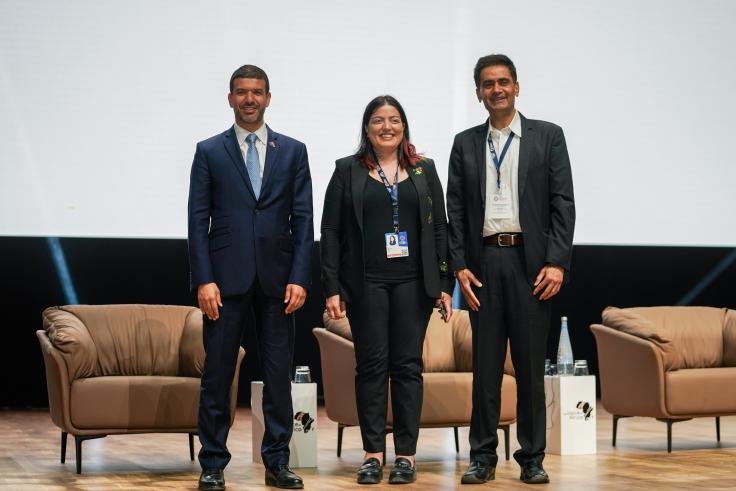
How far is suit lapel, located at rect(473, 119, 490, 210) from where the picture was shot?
4.08 meters

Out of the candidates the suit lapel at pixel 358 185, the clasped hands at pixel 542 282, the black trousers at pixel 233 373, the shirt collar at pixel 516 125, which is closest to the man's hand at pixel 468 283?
the clasped hands at pixel 542 282

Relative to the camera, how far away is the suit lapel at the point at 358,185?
162 inches

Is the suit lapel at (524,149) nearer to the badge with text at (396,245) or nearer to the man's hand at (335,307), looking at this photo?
the badge with text at (396,245)

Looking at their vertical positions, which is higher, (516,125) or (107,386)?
(516,125)

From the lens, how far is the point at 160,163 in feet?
22.6

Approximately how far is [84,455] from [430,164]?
225 cm

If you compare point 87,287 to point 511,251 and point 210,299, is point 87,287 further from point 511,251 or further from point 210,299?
point 511,251

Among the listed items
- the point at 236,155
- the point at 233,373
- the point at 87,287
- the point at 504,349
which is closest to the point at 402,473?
the point at 504,349

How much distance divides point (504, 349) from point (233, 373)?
39.9 inches

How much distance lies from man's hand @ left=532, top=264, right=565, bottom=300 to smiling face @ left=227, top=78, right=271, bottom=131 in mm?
1177

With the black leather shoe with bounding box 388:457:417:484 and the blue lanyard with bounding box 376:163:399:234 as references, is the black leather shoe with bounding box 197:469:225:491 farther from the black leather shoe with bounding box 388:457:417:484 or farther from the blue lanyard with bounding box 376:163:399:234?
the blue lanyard with bounding box 376:163:399:234

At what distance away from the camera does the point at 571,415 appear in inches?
205

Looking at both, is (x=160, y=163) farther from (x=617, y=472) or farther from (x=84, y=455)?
(x=617, y=472)

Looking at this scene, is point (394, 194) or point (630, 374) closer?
point (394, 194)
